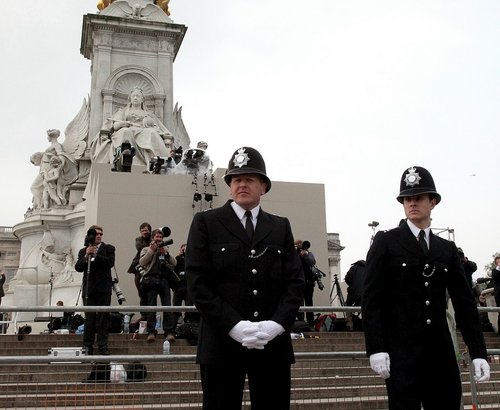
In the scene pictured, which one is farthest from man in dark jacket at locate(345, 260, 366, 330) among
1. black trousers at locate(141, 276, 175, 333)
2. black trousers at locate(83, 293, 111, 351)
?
black trousers at locate(83, 293, 111, 351)

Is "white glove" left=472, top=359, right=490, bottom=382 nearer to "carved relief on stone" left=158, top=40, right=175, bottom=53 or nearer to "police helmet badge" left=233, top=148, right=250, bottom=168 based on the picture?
"police helmet badge" left=233, top=148, right=250, bottom=168

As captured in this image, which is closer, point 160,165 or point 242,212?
point 242,212

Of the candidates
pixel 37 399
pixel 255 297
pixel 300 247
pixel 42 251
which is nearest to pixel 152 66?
pixel 42 251

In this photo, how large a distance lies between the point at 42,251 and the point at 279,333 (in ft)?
67.6

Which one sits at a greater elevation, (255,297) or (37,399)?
(255,297)

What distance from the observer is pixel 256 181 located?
383 cm

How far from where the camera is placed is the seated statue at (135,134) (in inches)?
915

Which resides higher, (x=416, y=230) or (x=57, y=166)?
(x=57, y=166)

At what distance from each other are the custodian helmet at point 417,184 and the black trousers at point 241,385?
143cm

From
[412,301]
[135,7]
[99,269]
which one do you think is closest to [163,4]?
[135,7]

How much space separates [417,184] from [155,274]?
647 cm

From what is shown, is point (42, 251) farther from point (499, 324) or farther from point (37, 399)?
point (37, 399)

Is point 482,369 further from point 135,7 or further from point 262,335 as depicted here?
point 135,7

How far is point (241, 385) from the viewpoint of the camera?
11.4ft
